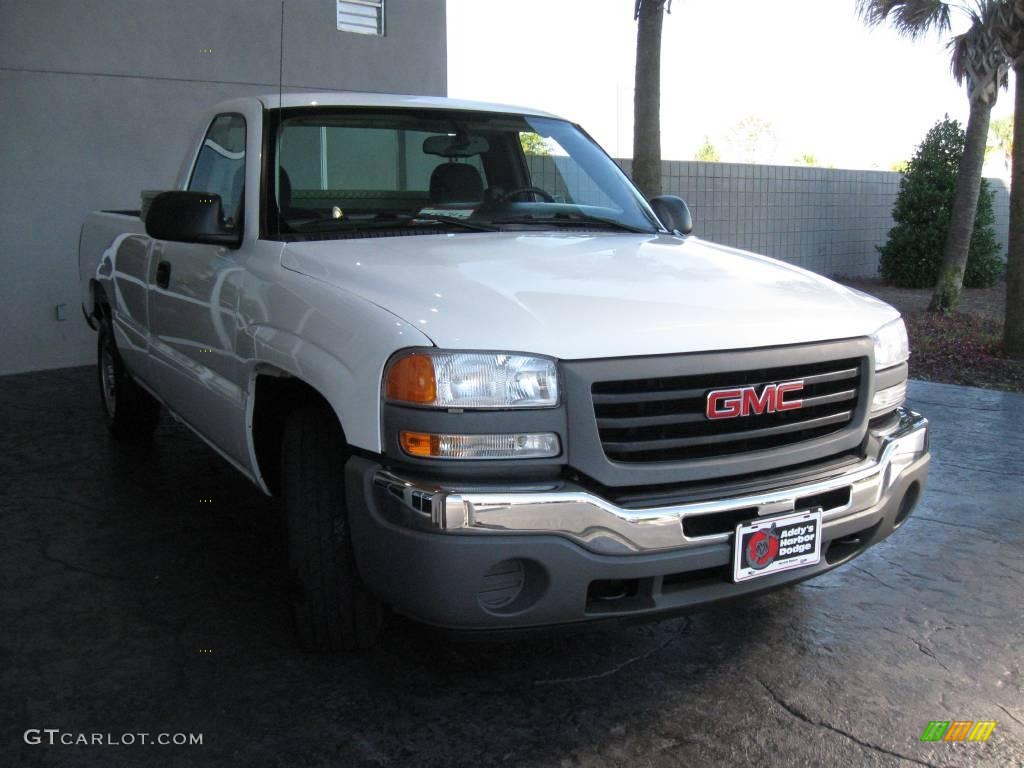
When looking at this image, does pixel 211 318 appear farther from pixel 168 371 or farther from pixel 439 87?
pixel 439 87

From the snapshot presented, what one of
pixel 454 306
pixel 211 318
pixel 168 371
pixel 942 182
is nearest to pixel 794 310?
pixel 454 306

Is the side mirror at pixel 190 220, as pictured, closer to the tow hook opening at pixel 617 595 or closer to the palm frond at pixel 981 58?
the tow hook opening at pixel 617 595

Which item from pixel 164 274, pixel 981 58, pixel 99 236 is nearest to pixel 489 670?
pixel 164 274

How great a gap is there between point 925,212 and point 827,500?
13814 millimetres

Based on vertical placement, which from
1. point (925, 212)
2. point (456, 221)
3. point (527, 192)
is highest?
point (925, 212)

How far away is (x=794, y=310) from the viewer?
300 centimetres

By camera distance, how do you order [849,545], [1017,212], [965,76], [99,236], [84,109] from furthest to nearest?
1. [965,76]
2. [1017,212]
3. [84,109]
4. [99,236]
5. [849,545]

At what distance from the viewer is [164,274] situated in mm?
4414

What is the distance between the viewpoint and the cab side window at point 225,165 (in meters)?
3.92

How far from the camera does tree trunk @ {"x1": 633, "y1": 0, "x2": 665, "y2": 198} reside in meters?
9.59

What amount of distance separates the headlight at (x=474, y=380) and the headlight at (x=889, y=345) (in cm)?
117

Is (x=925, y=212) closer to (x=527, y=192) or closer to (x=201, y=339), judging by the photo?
(x=527, y=192)

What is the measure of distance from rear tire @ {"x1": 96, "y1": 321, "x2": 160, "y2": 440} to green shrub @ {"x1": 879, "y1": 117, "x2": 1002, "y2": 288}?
12396 millimetres

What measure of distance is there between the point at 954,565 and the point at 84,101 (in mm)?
7274
